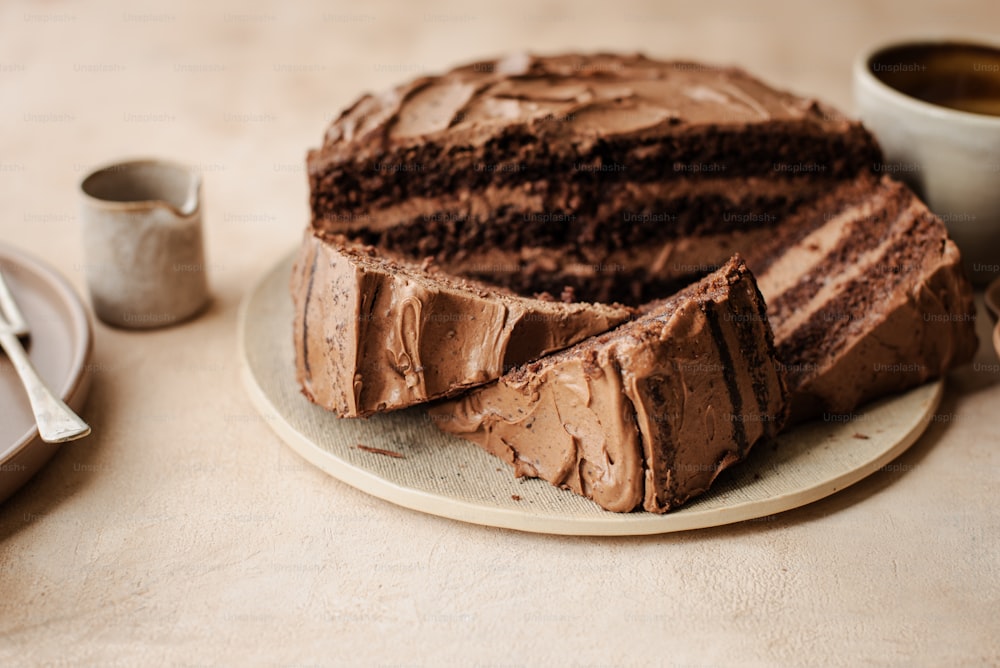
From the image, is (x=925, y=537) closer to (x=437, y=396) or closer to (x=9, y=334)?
(x=437, y=396)

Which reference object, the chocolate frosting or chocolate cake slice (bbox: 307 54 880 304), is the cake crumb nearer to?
chocolate cake slice (bbox: 307 54 880 304)

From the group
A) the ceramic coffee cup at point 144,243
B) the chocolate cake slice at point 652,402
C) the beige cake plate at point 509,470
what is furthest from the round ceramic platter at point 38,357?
the chocolate cake slice at point 652,402

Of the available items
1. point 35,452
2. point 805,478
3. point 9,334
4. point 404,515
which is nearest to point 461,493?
point 404,515

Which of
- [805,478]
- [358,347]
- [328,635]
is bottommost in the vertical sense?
[328,635]

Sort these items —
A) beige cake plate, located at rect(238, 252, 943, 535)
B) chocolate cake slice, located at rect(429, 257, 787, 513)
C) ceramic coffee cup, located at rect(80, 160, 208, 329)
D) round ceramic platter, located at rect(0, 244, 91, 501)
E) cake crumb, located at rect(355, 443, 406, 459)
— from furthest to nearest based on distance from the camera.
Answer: ceramic coffee cup, located at rect(80, 160, 208, 329) → cake crumb, located at rect(355, 443, 406, 459) → round ceramic platter, located at rect(0, 244, 91, 501) → beige cake plate, located at rect(238, 252, 943, 535) → chocolate cake slice, located at rect(429, 257, 787, 513)

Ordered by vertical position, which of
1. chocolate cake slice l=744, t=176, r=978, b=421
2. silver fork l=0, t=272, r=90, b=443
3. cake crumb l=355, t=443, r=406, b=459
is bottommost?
Result: cake crumb l=355, t=443, r=406, b=459

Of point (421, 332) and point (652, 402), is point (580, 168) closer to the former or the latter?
point (421, 332)

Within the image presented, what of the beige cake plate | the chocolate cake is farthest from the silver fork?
the chocolate cake
